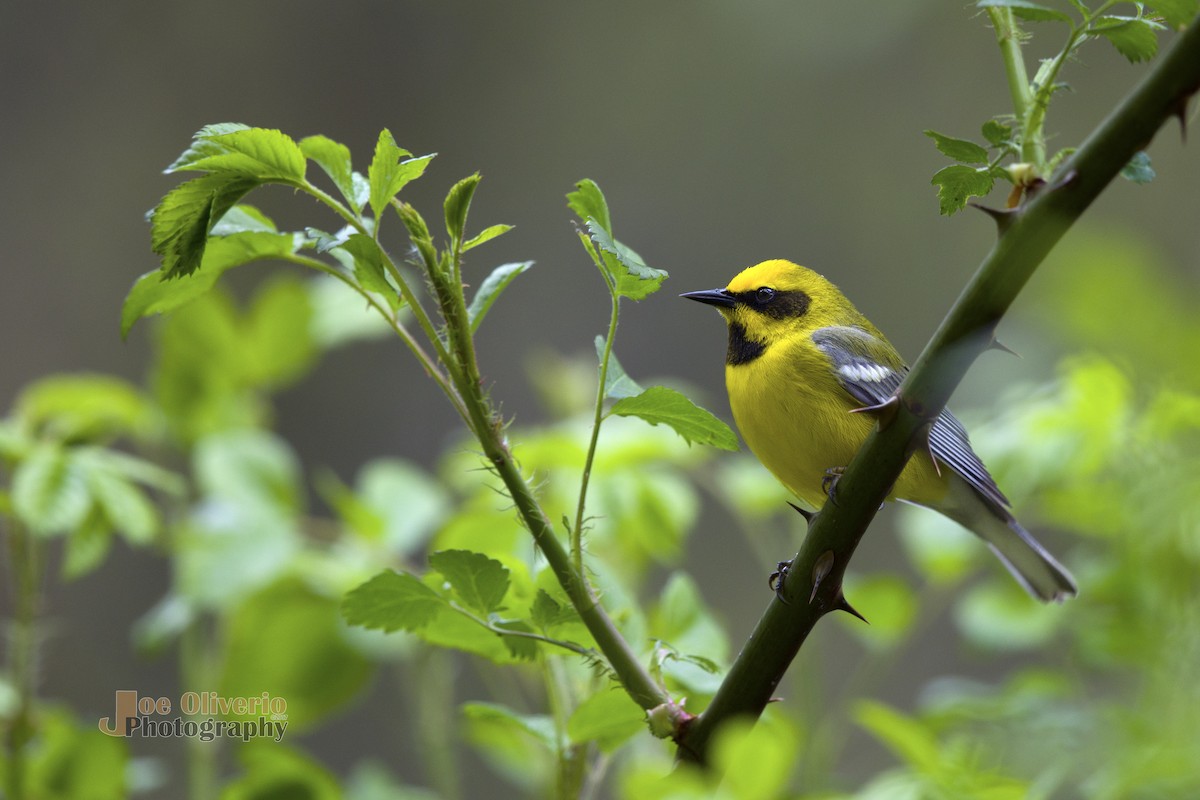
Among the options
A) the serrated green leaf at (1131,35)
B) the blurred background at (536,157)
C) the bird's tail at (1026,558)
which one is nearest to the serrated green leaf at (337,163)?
the serrated green leaf at (1131,35)

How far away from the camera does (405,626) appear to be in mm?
792

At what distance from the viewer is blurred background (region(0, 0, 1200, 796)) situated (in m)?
3.49

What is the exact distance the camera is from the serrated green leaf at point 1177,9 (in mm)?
595

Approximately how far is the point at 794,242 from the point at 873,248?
311 millimetres

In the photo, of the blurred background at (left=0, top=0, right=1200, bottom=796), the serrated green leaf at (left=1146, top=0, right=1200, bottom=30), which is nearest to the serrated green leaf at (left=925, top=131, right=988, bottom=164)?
the serrated green leaf at (left=1146, top=0, right=1200, bottom=30)

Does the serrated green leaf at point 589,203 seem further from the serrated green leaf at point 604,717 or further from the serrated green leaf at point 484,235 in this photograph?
the serrated green leaf at point 604,717

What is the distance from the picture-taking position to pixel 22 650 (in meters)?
1.21

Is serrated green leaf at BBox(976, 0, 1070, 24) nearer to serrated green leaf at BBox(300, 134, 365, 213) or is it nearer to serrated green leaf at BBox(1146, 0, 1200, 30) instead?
serrated green leaf at BBox(1146, 0, 1200, 30)

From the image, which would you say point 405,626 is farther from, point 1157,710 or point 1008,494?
point 1008,494

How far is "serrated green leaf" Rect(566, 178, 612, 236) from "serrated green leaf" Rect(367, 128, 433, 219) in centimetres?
10

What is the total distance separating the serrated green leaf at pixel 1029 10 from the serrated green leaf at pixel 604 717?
1.65 feet

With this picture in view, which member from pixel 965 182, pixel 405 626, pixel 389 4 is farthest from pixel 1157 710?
pixel 389 4

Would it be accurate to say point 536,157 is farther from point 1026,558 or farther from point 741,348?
point 1026,558

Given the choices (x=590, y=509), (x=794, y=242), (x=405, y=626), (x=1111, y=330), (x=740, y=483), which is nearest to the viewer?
(x=1111, y=330)
